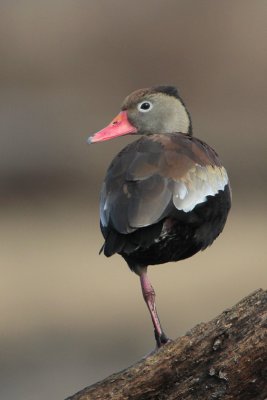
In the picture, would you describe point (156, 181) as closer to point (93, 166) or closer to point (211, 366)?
point (211, 366)

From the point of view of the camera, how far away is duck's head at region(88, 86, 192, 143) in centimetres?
768

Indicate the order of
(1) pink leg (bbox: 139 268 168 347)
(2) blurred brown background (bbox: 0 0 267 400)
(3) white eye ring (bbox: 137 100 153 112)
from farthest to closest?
(2) blurred brown background (bbox: 0 0 267 400) → (3) white eye ring (bbox: 137 100 153 112) → (1) pink leg (bbox: 139 268 168 347)

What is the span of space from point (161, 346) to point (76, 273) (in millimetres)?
6999

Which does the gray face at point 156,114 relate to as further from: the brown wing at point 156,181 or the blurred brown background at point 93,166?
the blurred brown background at point 93,166

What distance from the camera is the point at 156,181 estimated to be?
664 centimetres

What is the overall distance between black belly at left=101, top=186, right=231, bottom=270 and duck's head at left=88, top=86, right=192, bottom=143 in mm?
790

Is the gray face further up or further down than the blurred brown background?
further down

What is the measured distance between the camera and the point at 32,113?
15.0 m

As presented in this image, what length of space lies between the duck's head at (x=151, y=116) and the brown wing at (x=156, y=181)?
0.54 meters

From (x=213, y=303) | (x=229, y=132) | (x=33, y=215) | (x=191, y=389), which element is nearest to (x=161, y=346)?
(x=191, y=389)

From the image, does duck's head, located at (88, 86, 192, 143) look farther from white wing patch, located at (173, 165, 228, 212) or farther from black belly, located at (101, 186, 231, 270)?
black belly, located at (101, 186, 231, 270)

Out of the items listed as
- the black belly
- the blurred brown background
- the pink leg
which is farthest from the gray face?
the blurred brown background

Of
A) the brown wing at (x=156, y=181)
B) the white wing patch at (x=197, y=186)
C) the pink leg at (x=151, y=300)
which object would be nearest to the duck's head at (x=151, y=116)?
the brown wing at (x=156, y=181)

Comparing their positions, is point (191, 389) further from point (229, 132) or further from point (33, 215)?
point (229, 132)
